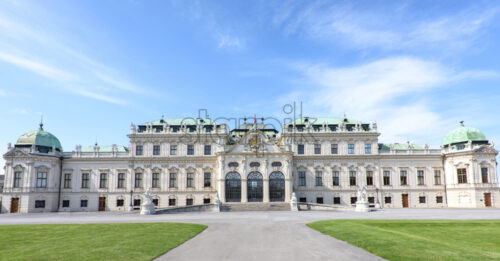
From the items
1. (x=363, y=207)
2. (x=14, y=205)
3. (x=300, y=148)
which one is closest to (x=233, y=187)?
(x=300, y=148)

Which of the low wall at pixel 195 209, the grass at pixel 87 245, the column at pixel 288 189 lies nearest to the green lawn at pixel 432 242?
the grass at pixel 87 245

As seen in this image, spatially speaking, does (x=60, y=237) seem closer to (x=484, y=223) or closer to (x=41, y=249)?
(x=41, y=249)

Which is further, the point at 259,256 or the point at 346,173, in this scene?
the point at 346,173

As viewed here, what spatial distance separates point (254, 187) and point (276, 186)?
12.3 feet

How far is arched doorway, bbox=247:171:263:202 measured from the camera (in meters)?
56.5

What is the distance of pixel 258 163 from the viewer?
188 feet

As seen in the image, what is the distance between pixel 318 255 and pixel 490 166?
56.8 metres

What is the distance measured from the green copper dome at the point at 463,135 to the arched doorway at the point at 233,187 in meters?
39.7

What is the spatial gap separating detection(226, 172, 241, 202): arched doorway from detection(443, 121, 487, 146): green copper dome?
39683 millimetres

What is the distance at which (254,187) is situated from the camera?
5681 cm

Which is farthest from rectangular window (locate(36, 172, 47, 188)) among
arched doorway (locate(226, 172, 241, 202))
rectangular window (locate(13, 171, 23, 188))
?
arched doorway (locate(226, 172, 241, 202))

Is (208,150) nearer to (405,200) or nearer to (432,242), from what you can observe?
(405,200)

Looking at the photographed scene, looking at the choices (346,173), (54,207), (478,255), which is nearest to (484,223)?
(478,255)

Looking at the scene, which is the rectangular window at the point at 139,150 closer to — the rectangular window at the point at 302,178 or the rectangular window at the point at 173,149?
the rectangular window at the point at 173,149
